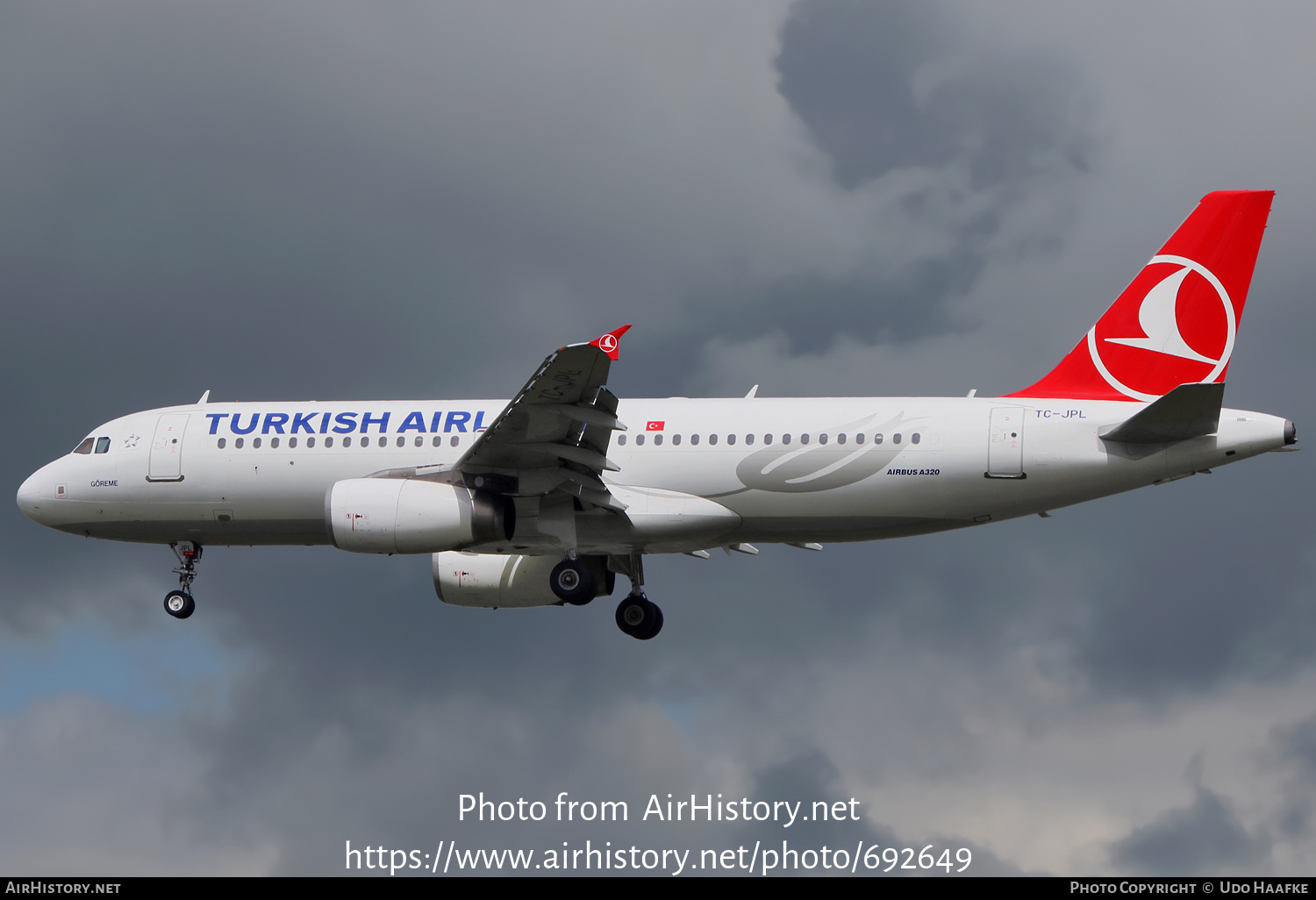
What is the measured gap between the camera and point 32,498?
33.0 meters

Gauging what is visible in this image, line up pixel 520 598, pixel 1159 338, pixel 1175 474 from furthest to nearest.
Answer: pixel 520 598, pixel 1159 338, pixel 1175 474

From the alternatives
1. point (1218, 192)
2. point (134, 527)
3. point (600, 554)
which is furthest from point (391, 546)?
point (1218, 192)

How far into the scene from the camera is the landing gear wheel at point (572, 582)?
97.7 feet

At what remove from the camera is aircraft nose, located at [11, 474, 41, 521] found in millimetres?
32938

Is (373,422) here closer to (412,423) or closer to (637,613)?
(412,423)

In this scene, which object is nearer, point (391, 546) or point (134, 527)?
point (391, 546)

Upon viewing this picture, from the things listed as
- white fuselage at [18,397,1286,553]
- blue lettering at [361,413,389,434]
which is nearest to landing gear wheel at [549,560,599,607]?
white fuselage at [18,397,1286,553]

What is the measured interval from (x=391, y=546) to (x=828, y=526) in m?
8.16

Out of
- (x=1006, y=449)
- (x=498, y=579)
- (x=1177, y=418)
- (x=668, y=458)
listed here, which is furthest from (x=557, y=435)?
(x=1177, y=418)

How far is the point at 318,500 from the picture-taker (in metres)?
31.0

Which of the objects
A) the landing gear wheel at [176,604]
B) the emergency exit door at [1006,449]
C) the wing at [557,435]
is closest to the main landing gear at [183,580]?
the landing gear wheel at [176,604]

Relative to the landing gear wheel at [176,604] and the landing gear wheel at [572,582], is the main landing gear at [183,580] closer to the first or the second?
the landing gear wheel at [176,604]

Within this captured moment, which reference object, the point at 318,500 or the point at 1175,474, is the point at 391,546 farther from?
the point at 1175,474

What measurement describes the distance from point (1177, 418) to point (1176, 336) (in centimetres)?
371
